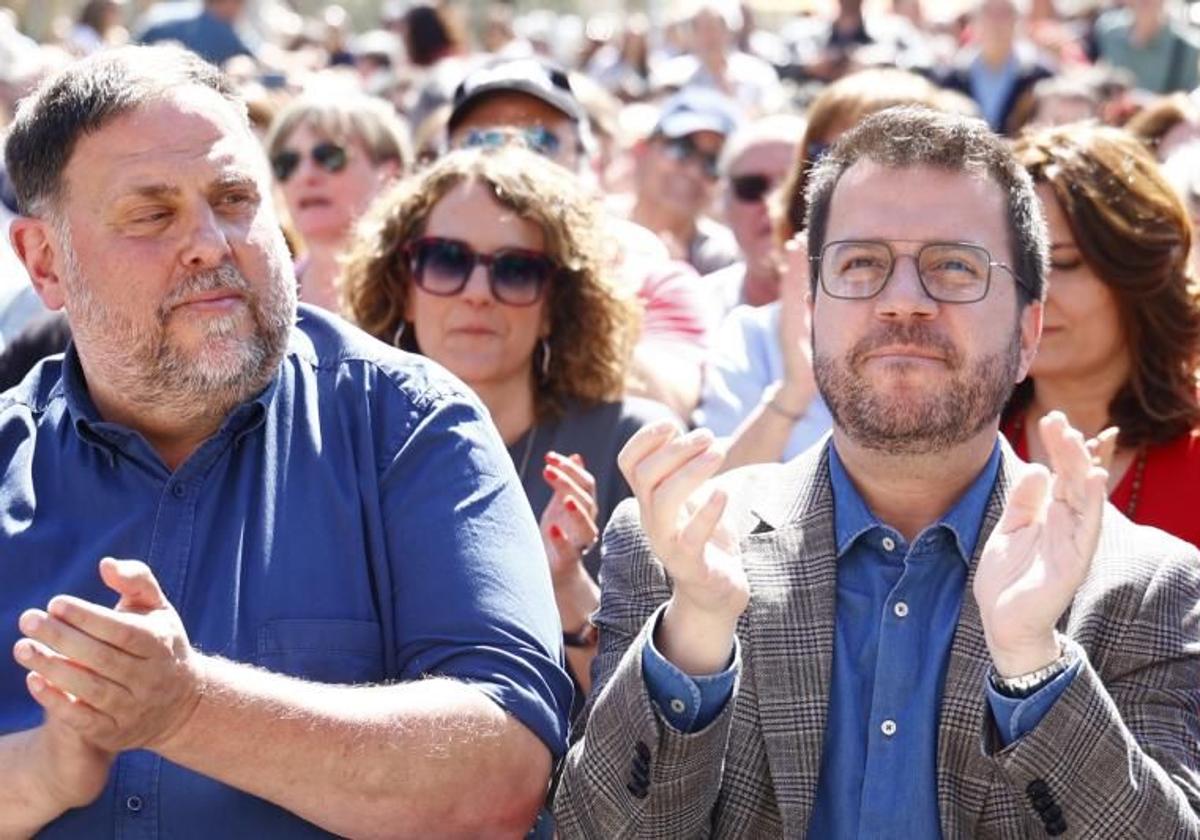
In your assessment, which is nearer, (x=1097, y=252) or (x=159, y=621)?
(x=159, y=621)

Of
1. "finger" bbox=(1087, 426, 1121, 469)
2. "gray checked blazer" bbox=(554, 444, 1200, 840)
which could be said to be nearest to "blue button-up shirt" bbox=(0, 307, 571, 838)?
"gray checked blazer" bbox=(554, 444, 1200, 840)

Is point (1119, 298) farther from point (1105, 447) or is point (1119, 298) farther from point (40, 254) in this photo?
point (40, 254)

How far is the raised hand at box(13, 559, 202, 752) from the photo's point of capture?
2482 mm

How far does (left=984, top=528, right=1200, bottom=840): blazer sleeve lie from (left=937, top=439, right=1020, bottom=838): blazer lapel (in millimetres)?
86

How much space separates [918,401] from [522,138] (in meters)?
2.89

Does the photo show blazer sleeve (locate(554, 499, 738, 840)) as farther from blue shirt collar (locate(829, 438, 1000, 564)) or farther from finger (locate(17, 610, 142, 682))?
finger (locate(17, 610, 142, 682))

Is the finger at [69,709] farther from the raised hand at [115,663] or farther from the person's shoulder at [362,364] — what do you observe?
the person's shoulder at [362,364]

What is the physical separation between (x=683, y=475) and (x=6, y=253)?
420cm

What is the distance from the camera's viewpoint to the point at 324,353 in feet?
10.5

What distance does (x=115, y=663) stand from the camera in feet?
8.20

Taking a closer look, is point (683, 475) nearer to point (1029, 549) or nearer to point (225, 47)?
point (1029, 549)

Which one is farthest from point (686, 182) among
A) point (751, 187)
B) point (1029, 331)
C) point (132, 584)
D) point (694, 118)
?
point (132, 584)

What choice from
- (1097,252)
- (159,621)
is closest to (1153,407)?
(1097,252)

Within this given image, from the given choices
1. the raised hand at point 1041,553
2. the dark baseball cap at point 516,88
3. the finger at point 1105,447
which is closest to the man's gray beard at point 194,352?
the raised hand at point 1041,553
